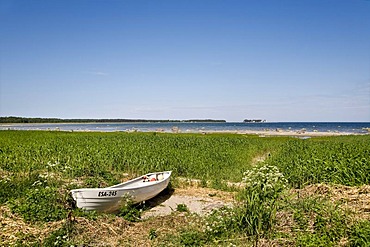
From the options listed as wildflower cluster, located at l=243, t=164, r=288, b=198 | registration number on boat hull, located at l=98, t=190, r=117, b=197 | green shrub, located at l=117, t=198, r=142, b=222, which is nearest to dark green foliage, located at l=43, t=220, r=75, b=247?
registration number on boat hull, located at l=98, t=190, r=117, b=197

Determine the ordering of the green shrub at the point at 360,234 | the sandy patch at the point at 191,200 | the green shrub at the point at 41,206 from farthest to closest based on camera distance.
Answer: the sandy patch at the point at 191,200 → the green shrub at the point at 41,206 → the green shrub at the point at 360,234

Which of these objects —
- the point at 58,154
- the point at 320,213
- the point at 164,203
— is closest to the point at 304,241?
the point at 320,213

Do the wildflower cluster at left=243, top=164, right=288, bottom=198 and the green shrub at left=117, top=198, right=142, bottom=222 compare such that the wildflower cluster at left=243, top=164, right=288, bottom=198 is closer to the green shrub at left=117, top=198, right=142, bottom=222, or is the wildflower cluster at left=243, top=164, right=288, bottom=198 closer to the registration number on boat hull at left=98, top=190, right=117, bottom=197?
the green shrub at left=117, top=198, right=142, bottom=222

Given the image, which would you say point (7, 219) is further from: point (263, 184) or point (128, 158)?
point (128, 158)

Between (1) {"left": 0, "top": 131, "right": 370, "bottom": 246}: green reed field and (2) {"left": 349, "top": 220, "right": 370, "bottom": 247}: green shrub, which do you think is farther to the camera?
(1) {"left": 0, "top": 131, "right": 370, "bottom": 246}: green reed field

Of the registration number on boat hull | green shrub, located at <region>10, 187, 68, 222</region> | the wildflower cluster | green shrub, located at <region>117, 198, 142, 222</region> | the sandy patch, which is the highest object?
the wildflower cluster

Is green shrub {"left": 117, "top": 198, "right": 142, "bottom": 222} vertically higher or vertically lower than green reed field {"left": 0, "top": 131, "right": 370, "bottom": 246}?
lower

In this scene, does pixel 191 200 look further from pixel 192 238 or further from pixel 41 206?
pixel 41 206

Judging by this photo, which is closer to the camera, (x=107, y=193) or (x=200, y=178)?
(x=107, y=193)

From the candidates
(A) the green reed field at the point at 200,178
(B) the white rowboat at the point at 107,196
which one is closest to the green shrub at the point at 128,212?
(B) the white rowboat at the point at 107,196

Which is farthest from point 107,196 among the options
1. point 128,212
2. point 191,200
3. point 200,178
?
point 200,178

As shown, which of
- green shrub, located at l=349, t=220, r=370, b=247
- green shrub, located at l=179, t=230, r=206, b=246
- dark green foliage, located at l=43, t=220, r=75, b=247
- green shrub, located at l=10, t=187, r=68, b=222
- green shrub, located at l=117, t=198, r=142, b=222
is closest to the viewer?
green shrub, located at l=349, t=220, r=370, b=247

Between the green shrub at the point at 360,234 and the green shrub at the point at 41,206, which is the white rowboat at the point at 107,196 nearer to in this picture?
the green shrub at the point at 41,206

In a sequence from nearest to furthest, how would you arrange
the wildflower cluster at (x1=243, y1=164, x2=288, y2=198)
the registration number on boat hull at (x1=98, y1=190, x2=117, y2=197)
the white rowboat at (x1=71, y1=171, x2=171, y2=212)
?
the wildflower cluster at (x1=243, y1=164, x2=288, y2=198)
the white rowboat at (x1=71, y1=171, x2=171, y2=212)
the registration number on boat hull at (x1=98, y1=190, x2=117, y2=197)
